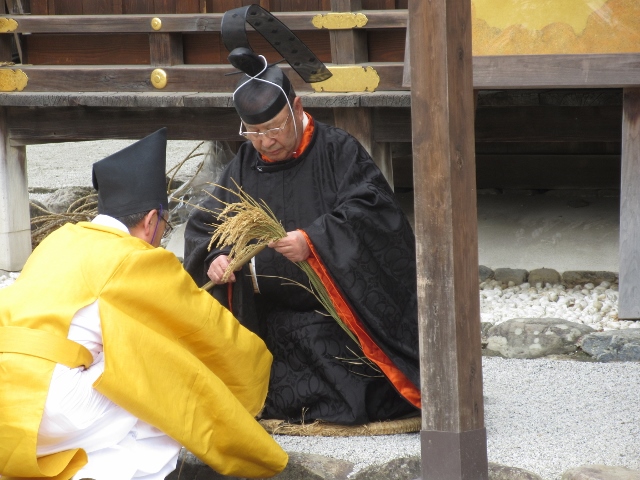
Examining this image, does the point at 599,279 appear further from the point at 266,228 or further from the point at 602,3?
the point at 266,228

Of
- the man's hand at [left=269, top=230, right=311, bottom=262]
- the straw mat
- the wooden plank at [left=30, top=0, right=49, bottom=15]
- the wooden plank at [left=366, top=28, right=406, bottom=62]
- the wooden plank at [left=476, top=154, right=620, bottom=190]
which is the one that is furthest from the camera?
the wooden plank at [left=476, top=154, right=620, bottom=190]

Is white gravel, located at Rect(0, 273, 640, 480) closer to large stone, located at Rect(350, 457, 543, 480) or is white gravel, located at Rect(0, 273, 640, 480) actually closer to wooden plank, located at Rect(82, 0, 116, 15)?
large stone, located at Rect(350, 457, 543, 480)

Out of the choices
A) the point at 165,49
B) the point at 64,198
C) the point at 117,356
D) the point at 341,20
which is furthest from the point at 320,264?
the point at 64,198

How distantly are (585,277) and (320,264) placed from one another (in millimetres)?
3161

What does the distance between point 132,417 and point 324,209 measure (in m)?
1.37

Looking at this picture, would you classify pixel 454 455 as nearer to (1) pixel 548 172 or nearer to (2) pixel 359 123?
(2) pixel 359 123

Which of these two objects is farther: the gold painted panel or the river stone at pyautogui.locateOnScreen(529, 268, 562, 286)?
the river stone at pyautogui.locateOnScreen(529, 268, 562, 286)

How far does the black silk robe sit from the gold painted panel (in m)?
1.74

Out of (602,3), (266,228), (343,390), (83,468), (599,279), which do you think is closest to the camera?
(83,468)

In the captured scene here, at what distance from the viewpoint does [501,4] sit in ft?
17.9

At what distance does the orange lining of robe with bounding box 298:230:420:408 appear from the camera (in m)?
3.90

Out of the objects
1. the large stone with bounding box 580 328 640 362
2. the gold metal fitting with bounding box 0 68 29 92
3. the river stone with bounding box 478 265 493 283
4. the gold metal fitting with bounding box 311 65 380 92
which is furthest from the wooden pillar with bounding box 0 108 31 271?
the large stone with bounding box 580 328 640 362

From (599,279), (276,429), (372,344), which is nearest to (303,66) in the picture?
(372,344)

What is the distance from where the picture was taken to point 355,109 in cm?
630
